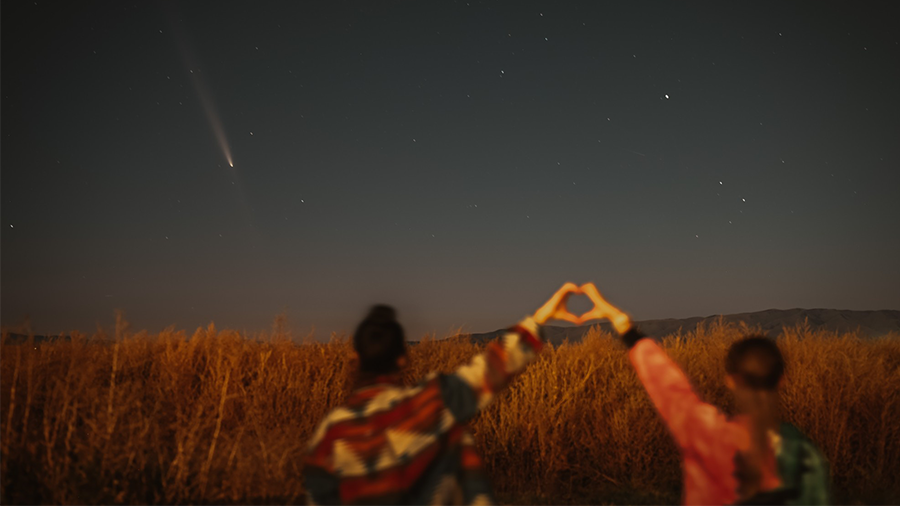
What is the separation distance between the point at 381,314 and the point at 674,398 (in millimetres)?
1120

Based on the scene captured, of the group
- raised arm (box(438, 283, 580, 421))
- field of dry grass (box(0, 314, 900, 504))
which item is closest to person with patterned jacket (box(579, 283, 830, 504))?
raised arm (box(438, 283, 580, 421))

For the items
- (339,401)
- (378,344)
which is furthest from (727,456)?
(339,401)

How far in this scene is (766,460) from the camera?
1.74 meters

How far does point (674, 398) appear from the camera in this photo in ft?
6.34

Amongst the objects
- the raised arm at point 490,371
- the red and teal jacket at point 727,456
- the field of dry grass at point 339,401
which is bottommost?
the field of dry grass at point 339,401

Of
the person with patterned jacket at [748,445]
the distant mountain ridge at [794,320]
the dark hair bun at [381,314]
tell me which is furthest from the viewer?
the distant mountain ridge at [794,320]

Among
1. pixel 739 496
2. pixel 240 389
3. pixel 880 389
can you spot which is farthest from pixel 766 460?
pixel 880 389

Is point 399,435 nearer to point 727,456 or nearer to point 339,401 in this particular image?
point 727,456

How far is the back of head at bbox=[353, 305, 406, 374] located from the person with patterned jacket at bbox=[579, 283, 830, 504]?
1.01 m

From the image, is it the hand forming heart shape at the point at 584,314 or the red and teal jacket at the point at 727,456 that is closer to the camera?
the red and teal jacket at the point at 727,456

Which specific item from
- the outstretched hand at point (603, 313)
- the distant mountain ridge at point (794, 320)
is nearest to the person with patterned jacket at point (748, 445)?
the outstretched hand at point (603, 313)

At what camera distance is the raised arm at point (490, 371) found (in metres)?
1.80

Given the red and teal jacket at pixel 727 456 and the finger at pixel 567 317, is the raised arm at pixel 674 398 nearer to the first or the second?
the red and teal jacket at pixel 727 456

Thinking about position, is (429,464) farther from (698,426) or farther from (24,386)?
(24,386)
